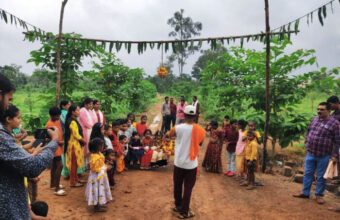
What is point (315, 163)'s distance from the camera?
446 cm

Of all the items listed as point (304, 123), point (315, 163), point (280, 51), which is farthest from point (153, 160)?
point (280, 51)

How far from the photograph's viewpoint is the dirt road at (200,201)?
151 inches

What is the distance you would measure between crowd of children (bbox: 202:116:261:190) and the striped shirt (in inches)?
45.0

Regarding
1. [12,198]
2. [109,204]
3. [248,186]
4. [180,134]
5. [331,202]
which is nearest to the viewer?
[12,198]

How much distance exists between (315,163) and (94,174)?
4.25 m

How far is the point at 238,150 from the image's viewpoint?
550 centimetres

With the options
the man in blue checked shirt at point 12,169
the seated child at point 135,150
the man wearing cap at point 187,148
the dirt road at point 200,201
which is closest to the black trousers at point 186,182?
the man wearing cap at point 187,148

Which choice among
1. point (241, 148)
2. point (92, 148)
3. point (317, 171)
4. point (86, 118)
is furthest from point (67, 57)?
point (317, 171)

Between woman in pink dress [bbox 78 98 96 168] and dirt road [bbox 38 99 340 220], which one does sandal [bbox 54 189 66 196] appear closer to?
dirt road [bbox 38 99 340 220]

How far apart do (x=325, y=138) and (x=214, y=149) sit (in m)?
2.68

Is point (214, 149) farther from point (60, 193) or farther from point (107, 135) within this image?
point (60, 193)

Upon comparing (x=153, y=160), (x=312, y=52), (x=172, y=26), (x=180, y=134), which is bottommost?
(x=153, y=160)

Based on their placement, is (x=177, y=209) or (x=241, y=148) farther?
(x=241, y=148)

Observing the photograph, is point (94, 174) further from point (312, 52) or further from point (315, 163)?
point (312, 52)
